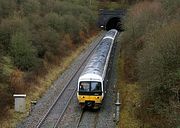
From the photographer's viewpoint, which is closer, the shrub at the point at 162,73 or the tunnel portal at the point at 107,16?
the shrub at the point at 162,73

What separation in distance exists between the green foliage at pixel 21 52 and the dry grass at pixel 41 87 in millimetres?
1685

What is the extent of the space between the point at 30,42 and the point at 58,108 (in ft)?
34.7

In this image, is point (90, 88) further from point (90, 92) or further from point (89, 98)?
point (89, 98)

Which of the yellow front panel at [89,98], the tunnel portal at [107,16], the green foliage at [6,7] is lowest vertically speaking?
the tunnel portal at [107,16]

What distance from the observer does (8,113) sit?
2320 centimetres

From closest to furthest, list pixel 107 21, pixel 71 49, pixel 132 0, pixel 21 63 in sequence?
pixel 21 63
pixel 71 49
pixel 107 21
pixel 132 0

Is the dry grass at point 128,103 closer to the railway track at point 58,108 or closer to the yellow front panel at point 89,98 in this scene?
the yellow front panel at point 89,98

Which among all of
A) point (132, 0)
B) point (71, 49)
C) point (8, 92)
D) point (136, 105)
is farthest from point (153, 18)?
point (132, 0)

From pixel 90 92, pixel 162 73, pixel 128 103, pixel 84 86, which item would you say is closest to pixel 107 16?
pixel 128 103

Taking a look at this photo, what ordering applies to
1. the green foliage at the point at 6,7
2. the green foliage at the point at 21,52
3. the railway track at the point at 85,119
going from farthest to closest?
the green foliage at the point at 6,7
the green foliage at the point at 21,52
the railway track at the point at 85,119

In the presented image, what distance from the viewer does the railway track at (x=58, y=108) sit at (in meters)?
22.1

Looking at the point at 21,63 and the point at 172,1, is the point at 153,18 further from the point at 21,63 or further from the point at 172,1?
the point at 21,63

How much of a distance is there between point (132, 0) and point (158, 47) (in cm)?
7261

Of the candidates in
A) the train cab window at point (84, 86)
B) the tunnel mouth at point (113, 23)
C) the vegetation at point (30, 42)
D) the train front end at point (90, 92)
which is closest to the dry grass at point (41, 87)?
the vegetation at point (30, 42)
